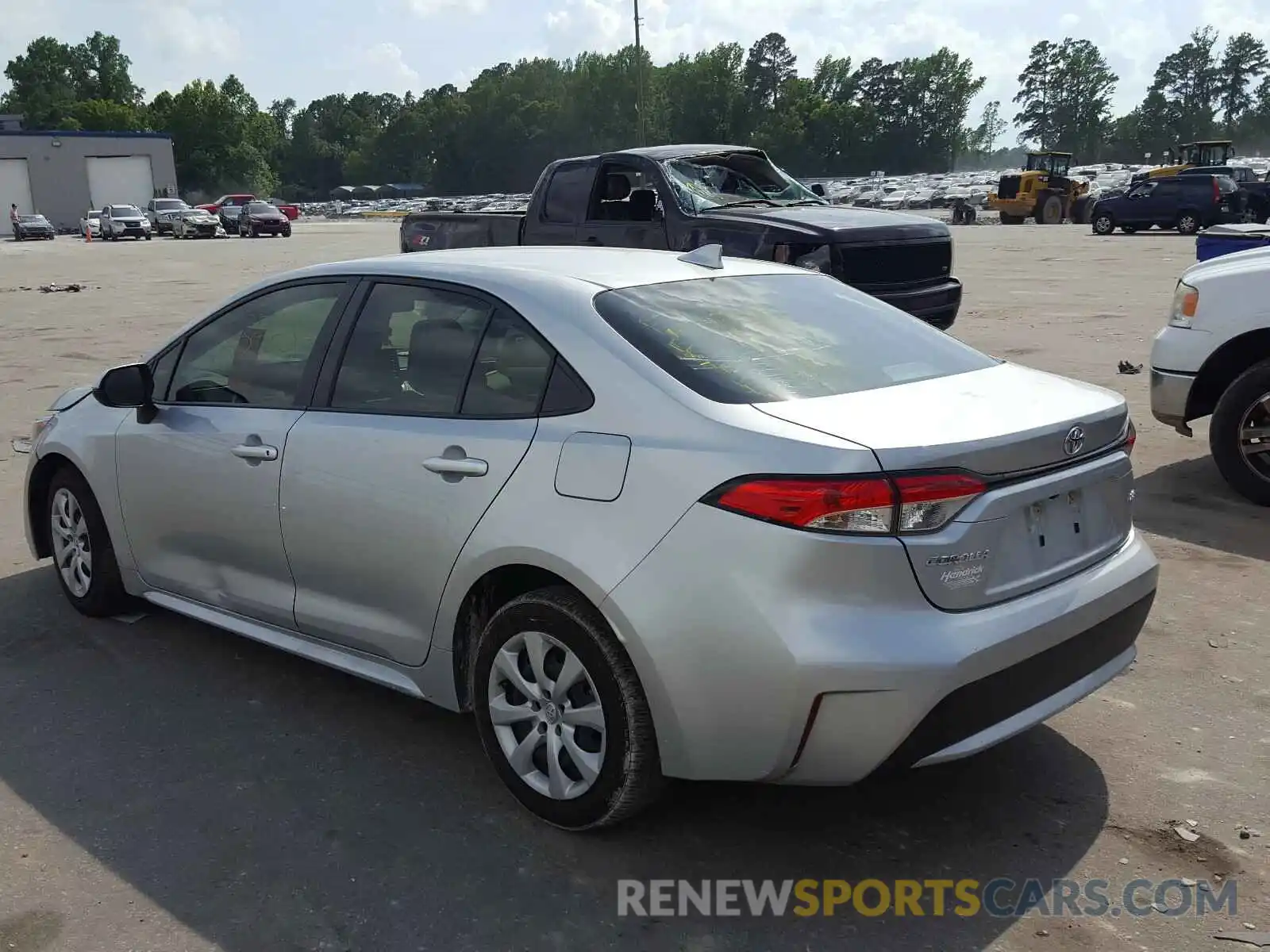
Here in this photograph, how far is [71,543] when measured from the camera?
16.6 feet

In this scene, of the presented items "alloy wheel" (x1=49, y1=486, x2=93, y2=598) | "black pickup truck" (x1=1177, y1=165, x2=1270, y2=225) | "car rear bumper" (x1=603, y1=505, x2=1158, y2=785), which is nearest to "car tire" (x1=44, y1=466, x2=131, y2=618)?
"alloy wheel" (x1=49, y1=486, x2=93, y2=598)

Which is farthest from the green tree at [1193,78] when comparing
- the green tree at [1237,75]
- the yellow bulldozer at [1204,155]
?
the yellow bulldozer at [1204,155]

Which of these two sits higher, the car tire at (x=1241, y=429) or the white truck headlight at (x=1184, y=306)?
the white truck headlight at (x=1184, y=306)

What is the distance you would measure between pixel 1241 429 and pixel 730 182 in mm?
5634

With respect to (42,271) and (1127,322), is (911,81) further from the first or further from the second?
(1127,322)

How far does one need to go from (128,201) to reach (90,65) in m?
71.0

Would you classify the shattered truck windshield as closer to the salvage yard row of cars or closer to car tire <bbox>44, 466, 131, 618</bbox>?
car tire <bbox>44, 466, 131, 618</bbox>

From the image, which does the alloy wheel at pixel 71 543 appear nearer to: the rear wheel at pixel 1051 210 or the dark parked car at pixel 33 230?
the rear wheel at pixel 1051 210

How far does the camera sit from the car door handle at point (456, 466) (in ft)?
11.0

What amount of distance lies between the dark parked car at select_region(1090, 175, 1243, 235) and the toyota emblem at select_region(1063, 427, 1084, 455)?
32071 millimetres

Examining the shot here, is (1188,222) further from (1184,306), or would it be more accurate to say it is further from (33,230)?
(33,230)

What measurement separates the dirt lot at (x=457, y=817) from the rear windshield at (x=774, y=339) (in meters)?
1.20

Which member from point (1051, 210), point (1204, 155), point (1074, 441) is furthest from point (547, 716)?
point (1204, 155)

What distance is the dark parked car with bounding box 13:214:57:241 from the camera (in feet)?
179
